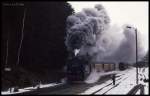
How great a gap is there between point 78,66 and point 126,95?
1202 cm

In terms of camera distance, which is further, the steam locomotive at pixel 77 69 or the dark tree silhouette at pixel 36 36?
the steam locomotive at pixel 77 69

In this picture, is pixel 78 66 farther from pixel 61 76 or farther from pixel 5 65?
pixel 5 65

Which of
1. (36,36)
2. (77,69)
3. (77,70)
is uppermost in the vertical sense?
(36,36)

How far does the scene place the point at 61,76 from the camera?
39188mm

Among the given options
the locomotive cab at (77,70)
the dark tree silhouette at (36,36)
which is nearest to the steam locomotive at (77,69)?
the locomotive cab at (77,70)

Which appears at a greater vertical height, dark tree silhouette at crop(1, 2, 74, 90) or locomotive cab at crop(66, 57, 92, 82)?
dark tree silhouette at crop(1, 2, 74, 90)

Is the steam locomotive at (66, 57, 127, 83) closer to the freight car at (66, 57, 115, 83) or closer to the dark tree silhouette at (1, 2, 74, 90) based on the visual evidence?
the freight car at (66, 57, 115, 83)

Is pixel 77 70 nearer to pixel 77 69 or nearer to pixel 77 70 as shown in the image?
pixel 77 70

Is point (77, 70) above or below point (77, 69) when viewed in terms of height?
below

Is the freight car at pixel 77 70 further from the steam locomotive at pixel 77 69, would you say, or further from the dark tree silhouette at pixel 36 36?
the dark tree silhouette at pixel 36 36

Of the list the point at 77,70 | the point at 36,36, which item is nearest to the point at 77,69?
the point at 77,70

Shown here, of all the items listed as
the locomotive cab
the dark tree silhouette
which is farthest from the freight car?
the dark tree silhouette

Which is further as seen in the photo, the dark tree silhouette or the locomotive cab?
the locomotive cab

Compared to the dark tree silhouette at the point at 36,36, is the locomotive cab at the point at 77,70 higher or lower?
lower
